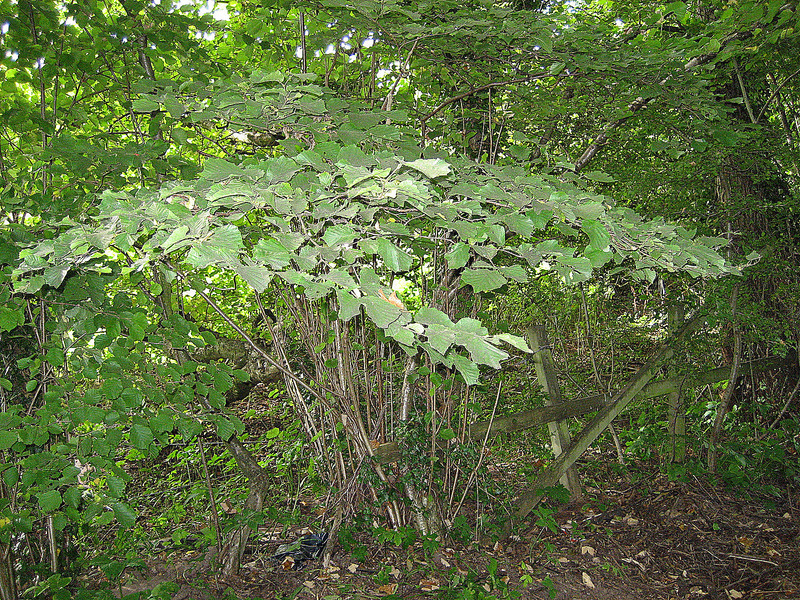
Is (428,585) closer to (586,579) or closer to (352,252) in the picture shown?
(586,579)

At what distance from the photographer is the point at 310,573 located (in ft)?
9.12

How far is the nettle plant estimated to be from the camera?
116 cm

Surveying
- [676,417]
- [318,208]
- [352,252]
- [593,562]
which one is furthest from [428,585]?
[676,417]

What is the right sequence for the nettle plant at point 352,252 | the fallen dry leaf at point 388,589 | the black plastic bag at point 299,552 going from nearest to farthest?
the nettle plant at point 352,252 < the fallen dry leaf at point 388,589 < the black plastic bag at point 299,552

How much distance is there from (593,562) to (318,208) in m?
2.91

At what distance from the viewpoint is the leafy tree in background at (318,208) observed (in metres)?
1.24

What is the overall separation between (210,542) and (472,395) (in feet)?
5.51

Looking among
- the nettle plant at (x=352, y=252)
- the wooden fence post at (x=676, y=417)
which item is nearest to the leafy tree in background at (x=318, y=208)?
the nettle plant at (x=352, y=252)

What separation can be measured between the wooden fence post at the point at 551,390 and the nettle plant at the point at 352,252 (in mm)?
675

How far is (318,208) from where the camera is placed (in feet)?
3.97

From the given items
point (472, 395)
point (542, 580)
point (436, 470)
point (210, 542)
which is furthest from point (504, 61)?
point (210, 542)

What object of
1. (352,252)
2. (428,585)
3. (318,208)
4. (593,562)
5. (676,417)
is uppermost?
(318,208)

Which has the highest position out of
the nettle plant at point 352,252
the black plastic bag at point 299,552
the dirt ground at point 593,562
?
the nettle plant at point 352,252

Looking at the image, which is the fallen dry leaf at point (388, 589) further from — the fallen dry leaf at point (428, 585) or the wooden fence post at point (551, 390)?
the wooden fence post at point (551, 390)
